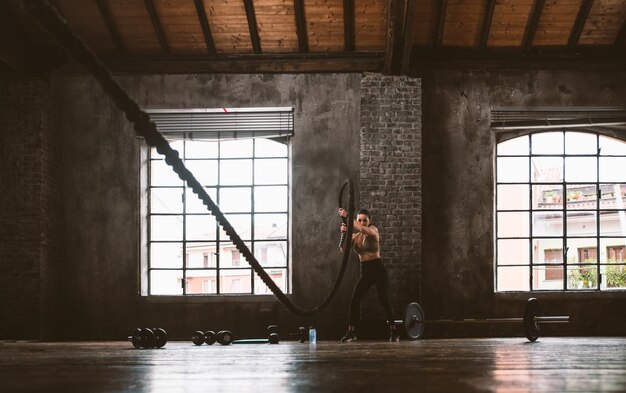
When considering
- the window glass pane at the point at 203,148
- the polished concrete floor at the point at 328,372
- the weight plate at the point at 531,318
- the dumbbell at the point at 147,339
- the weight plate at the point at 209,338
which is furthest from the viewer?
the window glass pane at the point at 203,148

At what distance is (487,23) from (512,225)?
8.20 feet

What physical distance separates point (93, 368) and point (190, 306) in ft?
15.6

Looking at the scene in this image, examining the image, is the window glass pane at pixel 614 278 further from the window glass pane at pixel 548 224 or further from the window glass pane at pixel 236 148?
the window glass pane at pixel 236 148

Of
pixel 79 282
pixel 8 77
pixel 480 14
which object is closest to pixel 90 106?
pixel 8 77

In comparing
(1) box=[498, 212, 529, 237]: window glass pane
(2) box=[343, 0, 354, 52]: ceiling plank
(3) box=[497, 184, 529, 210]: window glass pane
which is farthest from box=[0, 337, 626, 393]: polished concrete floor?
(2) box=[343, 0, 354, 52]: ceiling plank

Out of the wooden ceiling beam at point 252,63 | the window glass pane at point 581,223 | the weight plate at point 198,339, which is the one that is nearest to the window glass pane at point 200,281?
the weight plate at point 198,339

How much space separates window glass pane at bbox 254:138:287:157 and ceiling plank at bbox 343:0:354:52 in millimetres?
1463

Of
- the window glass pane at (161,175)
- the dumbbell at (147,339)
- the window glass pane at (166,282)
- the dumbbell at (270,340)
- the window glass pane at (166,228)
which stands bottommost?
the dumbbell at (270,340)

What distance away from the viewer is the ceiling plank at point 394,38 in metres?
8.26

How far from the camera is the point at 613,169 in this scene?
9.52 m

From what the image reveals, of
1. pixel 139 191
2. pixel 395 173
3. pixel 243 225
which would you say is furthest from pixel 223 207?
pixel 395 173

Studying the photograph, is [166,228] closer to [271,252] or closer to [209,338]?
[271,252]

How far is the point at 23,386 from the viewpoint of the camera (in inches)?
141

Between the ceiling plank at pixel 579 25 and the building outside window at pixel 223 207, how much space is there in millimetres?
3560
